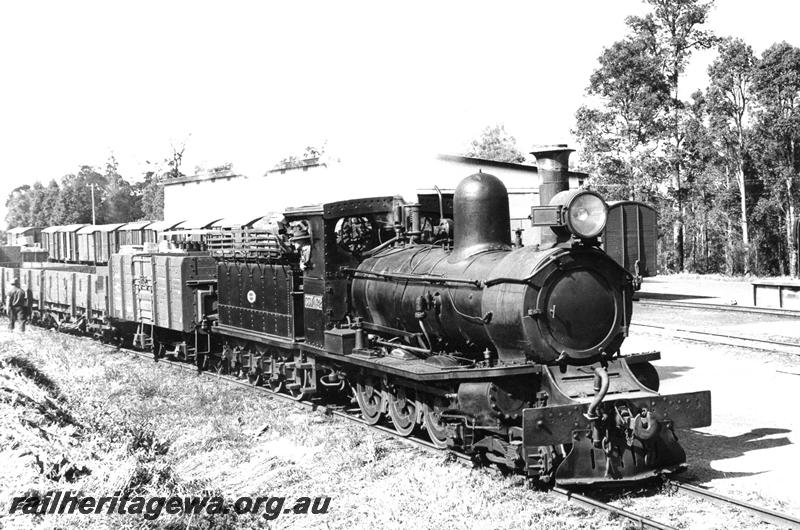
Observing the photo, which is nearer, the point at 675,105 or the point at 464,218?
the point at 464,218

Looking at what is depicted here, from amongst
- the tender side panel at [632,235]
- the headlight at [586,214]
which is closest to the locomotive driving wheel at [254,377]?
the headlight at [586,214]

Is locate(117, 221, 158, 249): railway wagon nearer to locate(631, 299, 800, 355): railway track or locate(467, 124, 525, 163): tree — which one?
locate(631, 299, 800, 355): railway track

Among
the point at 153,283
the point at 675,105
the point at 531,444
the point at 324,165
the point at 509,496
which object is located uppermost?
the point at 675,105

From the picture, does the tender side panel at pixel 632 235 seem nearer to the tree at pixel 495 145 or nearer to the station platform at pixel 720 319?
the station platform at pixel 720 319

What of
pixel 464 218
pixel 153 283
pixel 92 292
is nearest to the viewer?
pixel 464 218

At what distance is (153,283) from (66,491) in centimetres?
920

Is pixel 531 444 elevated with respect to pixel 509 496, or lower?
elevated

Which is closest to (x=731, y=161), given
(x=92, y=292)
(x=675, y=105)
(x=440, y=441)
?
(x=675, y=105)

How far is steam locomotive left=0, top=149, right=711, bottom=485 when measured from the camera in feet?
22.7

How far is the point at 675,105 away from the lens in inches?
1431

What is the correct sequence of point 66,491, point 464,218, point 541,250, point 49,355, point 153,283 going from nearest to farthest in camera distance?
point 66,491, point 541,250, point 464,218, point 153,283, point 49,355

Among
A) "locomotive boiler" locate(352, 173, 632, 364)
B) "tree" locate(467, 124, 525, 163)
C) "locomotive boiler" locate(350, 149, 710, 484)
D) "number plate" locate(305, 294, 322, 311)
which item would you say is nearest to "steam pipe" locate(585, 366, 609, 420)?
"locomotive boiler" locate(350, 149, 710, 484)

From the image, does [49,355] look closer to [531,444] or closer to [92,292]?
[92,292]

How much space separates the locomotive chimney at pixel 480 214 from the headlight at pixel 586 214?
4.06 ft
